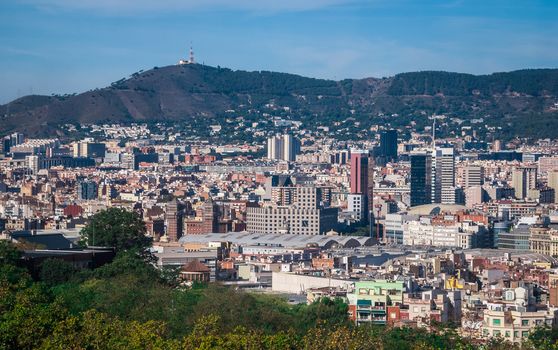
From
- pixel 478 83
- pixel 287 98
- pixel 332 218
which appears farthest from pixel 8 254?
pixel 287 98

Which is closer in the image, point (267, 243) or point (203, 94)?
point (267, 243)

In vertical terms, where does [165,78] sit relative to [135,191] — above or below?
above

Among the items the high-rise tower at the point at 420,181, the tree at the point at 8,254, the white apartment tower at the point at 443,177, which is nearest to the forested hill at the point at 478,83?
the white apartment tower at the point at 443,177

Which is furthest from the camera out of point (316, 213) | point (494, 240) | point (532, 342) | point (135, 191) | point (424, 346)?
point (135, 191)

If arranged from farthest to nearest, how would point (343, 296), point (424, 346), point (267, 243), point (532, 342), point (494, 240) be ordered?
point (494, 240), point (267, 243), point (343, 296), point (532, 342), point (424, 346)

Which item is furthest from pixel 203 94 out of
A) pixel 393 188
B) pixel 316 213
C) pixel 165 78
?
pixel 316 213

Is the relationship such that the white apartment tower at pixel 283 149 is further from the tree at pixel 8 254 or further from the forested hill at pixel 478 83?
the tree at pixel 8 254

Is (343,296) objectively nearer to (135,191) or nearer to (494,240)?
(494,240)
